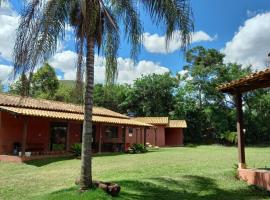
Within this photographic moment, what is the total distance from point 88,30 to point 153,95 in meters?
39.0

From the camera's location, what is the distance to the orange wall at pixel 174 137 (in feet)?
137

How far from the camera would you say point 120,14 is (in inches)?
393

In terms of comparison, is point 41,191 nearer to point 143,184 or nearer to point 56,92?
point 143,184

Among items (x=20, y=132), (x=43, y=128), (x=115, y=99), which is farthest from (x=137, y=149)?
(x=115, y=99)

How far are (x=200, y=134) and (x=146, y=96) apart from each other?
359 inches

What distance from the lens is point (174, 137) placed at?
42.2 metres

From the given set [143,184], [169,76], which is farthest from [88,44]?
[169,76]

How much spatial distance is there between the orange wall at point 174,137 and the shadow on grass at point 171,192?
30.4 m

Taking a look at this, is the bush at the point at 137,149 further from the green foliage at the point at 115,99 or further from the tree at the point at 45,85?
the green foliage at the point at 115,99

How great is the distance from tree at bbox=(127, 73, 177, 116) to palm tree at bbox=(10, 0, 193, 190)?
37452 mm

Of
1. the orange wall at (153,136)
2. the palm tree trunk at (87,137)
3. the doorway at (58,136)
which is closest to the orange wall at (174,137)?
the orange wall at (153,136)

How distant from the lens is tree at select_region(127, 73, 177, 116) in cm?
4772

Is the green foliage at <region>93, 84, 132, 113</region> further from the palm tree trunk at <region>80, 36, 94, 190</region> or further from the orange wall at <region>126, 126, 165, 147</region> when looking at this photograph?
the palm tree trunk at <region>80, 36, 94, 190</region>

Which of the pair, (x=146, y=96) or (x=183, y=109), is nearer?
(x=183, y=109)
